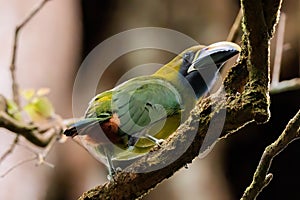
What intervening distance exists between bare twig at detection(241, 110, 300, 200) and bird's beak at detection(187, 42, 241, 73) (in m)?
0.14

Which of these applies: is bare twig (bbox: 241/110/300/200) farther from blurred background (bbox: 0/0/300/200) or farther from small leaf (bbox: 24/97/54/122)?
blurred background (bbox: 0/0/300/200)

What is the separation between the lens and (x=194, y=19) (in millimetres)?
2676

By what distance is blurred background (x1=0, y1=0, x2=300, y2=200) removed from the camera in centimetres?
253

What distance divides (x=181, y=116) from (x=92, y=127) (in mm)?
173

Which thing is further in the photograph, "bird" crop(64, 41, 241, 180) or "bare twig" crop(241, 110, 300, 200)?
"bird" crop(64, 41, 241, 180)

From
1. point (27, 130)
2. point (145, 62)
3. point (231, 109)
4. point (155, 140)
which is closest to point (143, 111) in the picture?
point (155, 140)

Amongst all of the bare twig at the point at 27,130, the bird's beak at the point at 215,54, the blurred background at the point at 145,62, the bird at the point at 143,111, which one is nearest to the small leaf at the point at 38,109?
the bare twig at the point at 27,130

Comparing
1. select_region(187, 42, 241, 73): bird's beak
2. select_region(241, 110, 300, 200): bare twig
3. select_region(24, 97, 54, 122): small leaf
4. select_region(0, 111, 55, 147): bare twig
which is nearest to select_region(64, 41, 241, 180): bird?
select_region(187, 42, 241, 73): bird's beak

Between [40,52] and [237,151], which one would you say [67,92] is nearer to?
[40,52]

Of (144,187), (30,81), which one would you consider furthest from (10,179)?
(144,187)

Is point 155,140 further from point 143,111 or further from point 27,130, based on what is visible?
point 27,130

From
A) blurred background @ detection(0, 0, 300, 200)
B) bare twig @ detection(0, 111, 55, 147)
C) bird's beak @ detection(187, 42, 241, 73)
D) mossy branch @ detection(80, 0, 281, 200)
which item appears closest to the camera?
mossy branch @ detection(80, 0, 281, 200)

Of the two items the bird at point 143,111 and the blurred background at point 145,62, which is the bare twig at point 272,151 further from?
the blurred background at point 145,62

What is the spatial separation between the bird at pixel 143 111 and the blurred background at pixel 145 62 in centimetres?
148
